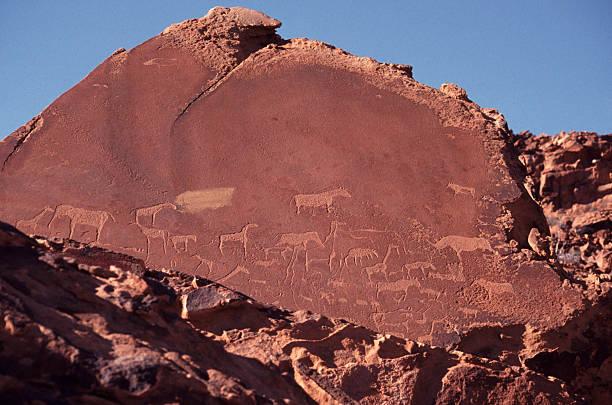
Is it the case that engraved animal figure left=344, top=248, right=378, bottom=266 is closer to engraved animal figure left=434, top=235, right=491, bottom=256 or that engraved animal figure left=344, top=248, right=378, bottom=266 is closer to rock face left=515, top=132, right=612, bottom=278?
engraved animal figure left=434, top=235, right=491, bottom=256

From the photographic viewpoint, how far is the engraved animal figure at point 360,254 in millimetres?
3982

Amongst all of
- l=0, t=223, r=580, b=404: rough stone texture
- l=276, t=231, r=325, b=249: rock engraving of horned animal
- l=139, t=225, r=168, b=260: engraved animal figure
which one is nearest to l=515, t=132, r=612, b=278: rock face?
l=276, t=231, r=325, b=249: rock engraving of horned animal

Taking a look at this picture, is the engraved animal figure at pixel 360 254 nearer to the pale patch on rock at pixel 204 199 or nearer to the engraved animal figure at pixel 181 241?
the pale patch on rock at pixel 204 199

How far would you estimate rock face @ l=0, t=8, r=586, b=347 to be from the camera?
3.88 m

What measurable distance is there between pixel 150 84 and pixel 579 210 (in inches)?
412

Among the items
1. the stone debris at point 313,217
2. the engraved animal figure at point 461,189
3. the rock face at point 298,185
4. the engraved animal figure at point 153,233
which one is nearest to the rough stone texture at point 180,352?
the stone debris at point 313,217

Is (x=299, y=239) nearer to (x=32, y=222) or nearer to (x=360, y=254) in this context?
(x=360, y=254)

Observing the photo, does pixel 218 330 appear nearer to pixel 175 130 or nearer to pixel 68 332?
pixel 68 332

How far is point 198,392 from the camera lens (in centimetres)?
214

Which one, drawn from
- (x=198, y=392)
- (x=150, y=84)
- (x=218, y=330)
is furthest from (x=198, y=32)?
(x=198, y=392)

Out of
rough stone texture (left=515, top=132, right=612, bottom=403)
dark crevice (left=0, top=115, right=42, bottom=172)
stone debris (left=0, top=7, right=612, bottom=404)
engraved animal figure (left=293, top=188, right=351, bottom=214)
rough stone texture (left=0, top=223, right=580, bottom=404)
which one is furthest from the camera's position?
rough stone texture (left=515, top=132, right=612, bottom=403)

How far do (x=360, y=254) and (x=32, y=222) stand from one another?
1.88 m

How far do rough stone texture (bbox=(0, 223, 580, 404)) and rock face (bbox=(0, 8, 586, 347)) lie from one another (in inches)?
16.0

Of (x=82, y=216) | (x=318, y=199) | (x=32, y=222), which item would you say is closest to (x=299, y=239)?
(x=318, y=199)
